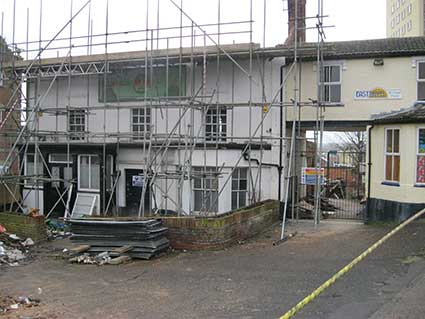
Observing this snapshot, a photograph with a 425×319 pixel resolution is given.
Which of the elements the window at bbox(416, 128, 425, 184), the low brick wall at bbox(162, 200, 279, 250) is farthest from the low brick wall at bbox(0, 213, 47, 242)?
the window at bbox(416, 128, 425, 184)

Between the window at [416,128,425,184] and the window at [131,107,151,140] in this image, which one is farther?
the window at [131,107,151,140]

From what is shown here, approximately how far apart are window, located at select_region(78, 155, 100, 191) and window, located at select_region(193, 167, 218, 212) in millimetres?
3944

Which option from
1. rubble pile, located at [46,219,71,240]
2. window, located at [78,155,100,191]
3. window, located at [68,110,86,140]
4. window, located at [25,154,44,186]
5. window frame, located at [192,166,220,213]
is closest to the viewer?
Result: rubble pile, located at [46,219,71,240]

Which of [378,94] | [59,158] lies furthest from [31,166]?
[378,94]

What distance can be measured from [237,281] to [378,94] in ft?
32.3

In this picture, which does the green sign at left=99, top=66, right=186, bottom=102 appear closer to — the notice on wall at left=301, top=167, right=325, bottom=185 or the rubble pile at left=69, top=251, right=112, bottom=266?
the notice on wall at left=301, top=167, right=325, bottom=185

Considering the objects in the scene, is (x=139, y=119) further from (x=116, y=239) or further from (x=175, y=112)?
(x=116, y=239)

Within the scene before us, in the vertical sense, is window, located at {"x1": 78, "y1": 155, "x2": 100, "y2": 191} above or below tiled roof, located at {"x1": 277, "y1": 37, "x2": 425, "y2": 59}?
below

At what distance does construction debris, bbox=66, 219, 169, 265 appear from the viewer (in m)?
11.6

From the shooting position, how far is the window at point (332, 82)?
16.6 meters

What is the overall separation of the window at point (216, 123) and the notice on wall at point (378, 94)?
4.52 m

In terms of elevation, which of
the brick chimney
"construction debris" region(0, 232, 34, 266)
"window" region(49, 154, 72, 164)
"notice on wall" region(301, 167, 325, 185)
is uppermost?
the brick chimney

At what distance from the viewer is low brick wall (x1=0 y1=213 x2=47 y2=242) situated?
1423cm

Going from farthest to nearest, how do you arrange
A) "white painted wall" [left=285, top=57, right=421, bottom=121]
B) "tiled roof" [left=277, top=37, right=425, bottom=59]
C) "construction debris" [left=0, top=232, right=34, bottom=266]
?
"white painted wall" [left=285, top=57, right=421, bottom=121], "tiled roof" [left=277, top=37, right=425, bottom=59], "construction debris" [left=0, top=232, right=34, bottom=266]
